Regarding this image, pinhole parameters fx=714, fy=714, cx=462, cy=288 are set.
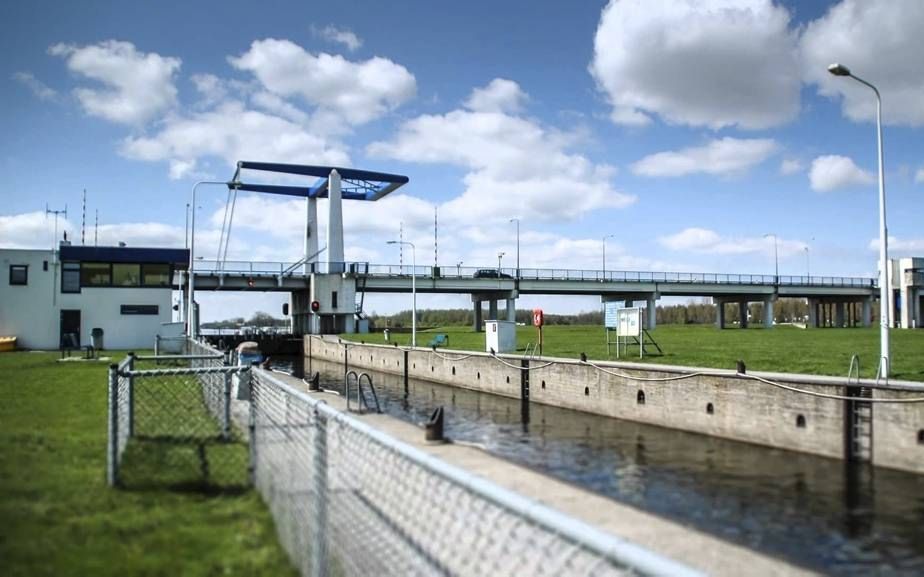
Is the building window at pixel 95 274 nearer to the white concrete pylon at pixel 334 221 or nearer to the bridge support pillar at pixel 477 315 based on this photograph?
the white concrete pylon at pixel 334 221

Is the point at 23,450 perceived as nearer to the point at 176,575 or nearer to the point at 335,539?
the point at 176,575

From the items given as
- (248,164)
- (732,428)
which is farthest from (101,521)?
(248,164)

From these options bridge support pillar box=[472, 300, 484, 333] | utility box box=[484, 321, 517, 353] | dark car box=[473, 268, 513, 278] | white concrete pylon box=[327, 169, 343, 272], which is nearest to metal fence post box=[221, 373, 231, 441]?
utility box box=[484, 321, 517, 353]

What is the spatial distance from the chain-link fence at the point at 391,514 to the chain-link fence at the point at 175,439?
71.4 inches

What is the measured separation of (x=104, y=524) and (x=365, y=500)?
8.66ft

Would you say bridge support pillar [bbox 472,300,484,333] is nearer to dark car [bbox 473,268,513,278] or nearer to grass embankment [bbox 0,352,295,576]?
dark car [bbox 473,268,513,278]

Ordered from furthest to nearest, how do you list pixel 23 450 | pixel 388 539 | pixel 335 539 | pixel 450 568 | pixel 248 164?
pixel 248 164 < pixel 23 450 < pixel 335 539 < pixel 388 539 < pixel 450 568

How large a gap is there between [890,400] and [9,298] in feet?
144

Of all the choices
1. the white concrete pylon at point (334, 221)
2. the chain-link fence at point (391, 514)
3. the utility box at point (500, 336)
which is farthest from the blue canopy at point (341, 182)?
the chain-link fence at point (391, 514)

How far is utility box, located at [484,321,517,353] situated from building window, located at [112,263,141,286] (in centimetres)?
2244

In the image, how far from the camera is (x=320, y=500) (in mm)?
4746

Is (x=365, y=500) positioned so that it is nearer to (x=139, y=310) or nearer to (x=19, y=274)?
(x=139, y=310)

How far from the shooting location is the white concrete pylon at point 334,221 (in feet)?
212

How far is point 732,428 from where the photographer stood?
1856 centimetres
